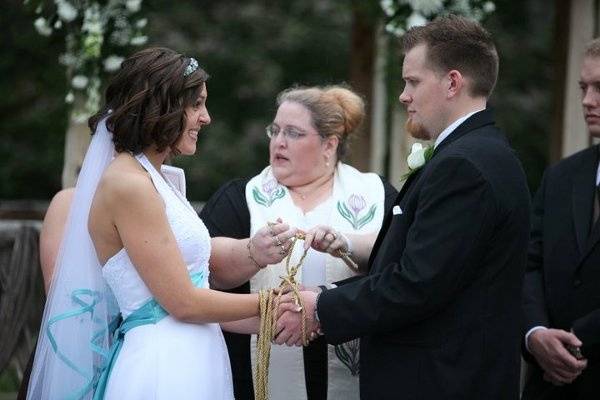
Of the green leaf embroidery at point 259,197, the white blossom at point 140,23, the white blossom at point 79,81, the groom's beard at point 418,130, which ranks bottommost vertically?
the green leaf embroidery at point 259,197

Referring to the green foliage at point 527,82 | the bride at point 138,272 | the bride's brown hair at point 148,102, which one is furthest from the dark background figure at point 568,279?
the green foliage at point 527,82

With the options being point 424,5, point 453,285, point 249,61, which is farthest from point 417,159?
point 249,61

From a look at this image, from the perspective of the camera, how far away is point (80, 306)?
4.15 m

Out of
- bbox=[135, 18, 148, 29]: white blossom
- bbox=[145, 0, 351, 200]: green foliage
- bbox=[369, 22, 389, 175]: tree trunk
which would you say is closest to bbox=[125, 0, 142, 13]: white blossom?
bbox=[135, 18, 148, 29]: white blossom

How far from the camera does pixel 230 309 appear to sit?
4.10 meters

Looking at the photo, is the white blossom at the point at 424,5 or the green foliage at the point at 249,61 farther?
the green foliage at the point at 249,61

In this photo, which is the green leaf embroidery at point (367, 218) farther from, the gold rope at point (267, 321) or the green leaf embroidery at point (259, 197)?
the gold rope at point (267, 321)

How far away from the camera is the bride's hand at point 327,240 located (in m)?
4.64

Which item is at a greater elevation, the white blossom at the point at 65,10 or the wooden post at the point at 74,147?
the white blossom at the point at 65,10

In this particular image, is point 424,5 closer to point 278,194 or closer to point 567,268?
point 278,194

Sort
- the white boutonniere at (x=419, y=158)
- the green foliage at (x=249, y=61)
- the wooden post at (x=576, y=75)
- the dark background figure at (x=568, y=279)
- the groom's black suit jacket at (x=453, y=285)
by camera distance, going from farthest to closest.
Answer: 1. the green foliage at (x=249, y=61)
2. the wooden post at (x=576, y=75)
3. the dark background figure at (x=568, y=279)
4. the white boutonniere at (x=419, y=158)
5. the groom's black suit jacket at (x=453, y=285)

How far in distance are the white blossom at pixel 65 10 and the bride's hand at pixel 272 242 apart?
248 cm

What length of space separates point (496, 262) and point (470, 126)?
0.50 m

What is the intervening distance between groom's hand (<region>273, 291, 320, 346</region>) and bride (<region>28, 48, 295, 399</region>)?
14 cm
